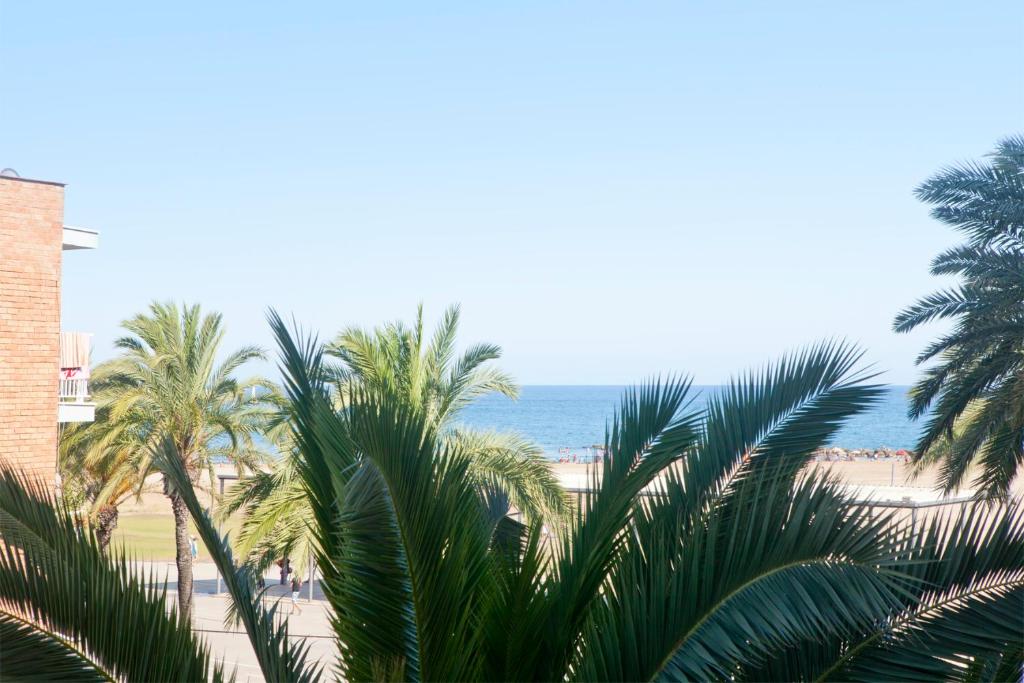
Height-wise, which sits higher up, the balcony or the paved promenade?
the balcony

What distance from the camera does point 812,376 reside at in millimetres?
4719

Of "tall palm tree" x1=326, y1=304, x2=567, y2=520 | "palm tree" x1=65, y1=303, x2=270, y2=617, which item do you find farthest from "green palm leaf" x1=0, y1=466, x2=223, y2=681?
"palm tree" x1=65, y1=303, x2=270, y2=617

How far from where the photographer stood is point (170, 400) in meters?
19.1

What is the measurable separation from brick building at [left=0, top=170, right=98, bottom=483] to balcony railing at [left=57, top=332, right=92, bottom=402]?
221 cm

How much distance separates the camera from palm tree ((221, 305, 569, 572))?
12812mm

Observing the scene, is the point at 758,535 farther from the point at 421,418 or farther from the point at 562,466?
the point at 562,466

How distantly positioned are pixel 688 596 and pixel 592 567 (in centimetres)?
93

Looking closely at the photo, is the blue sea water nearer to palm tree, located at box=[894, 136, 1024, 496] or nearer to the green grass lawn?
the green grass lawn

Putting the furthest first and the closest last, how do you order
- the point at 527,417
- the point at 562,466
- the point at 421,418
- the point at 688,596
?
the point at 527,417 → the point at 562,466 → the point at 421,418 → the point at 688,596

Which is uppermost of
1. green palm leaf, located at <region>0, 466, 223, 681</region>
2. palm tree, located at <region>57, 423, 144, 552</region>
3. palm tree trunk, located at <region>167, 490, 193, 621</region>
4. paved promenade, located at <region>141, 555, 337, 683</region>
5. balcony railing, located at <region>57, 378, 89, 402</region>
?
balcony railing, located at <region>57, 378, 89, 402</region>

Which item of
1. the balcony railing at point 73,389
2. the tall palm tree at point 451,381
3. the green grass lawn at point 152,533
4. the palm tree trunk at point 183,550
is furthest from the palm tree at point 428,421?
the green grass lawn at point 152,533

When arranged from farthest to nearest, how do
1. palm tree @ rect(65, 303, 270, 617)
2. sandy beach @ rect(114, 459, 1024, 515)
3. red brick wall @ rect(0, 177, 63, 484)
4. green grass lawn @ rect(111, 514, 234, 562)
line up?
sandy beach @ rect(114, 459, 1024, 515), green grass lawn @ rect(111, 514, 234, 562), palm tree @ rect(65, 303, 270, 617), red brick wall @ rect(0, 177, 63, 484)

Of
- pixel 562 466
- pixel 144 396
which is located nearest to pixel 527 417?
pixel 562 466

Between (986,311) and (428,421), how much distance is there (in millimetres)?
Result: 6779
